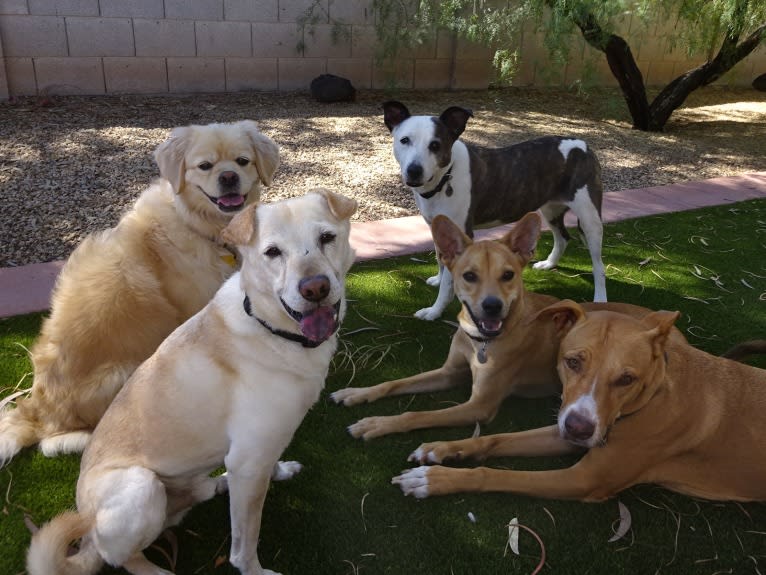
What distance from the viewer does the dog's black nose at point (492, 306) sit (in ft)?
11.3

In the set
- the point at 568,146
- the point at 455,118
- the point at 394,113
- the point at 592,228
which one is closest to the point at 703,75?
the point at 568,146

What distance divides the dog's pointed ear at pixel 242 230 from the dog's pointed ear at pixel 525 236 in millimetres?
1869

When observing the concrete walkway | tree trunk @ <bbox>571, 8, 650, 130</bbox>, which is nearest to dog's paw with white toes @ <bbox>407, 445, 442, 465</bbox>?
the concrete walkway

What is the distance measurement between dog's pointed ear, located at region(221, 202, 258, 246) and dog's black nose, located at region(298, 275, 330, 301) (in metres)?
0.38

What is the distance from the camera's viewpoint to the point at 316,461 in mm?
3285

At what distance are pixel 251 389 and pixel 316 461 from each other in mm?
1068

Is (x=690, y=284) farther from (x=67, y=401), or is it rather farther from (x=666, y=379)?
(x=67, y=401)

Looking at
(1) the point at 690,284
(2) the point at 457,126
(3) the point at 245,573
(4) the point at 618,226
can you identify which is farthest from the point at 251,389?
(4) the point at 618,226

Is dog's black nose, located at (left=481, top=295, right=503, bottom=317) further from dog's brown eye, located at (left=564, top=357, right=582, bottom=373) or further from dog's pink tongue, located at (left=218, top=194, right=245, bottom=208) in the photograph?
dog's pink tongue, located at (left=218, top=194, right=245, bottom=208)

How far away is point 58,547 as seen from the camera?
2.04 meters

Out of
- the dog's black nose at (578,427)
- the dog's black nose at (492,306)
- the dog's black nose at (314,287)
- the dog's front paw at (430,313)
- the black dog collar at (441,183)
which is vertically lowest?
the dog's front paw at (430,313)

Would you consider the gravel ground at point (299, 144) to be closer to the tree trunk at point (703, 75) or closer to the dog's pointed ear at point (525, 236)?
the tree trunk at point (703, 75)

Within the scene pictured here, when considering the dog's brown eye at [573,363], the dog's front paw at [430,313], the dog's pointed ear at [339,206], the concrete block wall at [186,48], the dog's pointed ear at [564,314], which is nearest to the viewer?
the dog's pointed ear at [339,206]

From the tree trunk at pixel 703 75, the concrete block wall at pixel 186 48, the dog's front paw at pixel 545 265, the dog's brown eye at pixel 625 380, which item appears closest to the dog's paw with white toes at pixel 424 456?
the dog's brown eye at pixel 625 380
